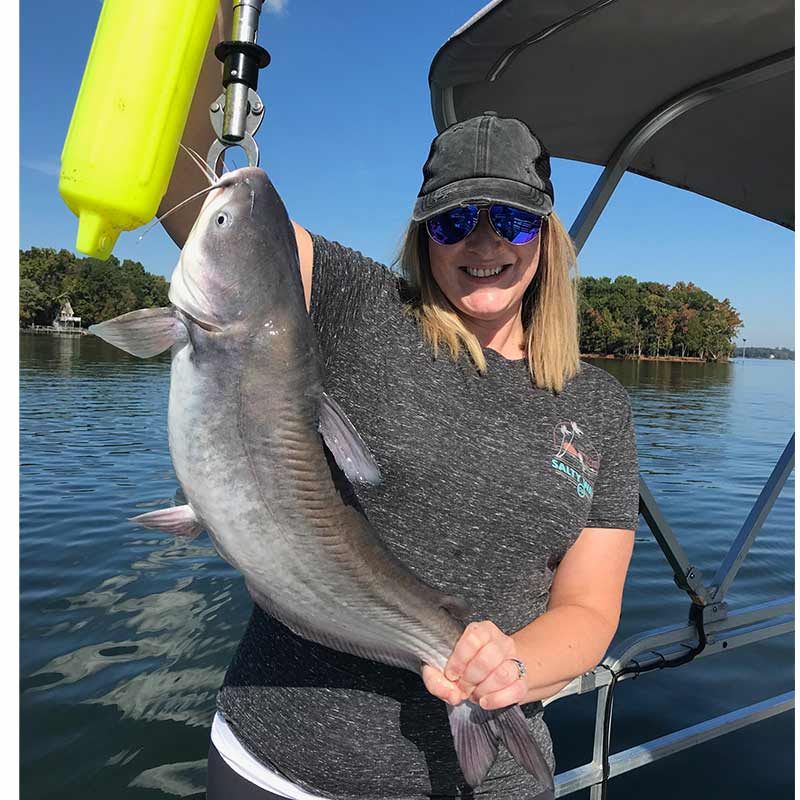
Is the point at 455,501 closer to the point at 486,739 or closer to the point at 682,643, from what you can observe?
the point at 486,739

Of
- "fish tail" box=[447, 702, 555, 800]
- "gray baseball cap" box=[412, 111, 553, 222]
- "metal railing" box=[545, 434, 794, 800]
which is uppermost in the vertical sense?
"gray baseball cap" box=[412, 111, 553, 222]

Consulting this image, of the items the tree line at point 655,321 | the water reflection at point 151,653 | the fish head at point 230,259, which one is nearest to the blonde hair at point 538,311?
the fish head at point 230,259

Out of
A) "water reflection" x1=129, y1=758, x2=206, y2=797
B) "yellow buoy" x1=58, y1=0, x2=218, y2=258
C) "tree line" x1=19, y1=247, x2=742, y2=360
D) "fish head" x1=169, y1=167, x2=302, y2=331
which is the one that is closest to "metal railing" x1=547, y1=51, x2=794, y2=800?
"fish head" x1=169, y1=167, x2=302, y2=331

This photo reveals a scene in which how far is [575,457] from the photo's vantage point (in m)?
1.99

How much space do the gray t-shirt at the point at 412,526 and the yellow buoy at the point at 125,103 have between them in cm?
71

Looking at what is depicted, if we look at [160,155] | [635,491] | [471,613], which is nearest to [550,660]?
[471,613]

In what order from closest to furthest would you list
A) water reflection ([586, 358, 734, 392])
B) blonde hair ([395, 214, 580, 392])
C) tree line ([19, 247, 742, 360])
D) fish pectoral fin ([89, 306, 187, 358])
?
1. fish pectoral fin ([89, 306, 187, 358])
2. blonde hair ([395, 214, 580, 392])
3. water reflection ([586, 358, 734, 392])
4. tree line ([19, 247, 742, 360])

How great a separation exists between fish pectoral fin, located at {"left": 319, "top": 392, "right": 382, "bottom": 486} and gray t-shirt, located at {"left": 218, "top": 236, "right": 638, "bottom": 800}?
0.34 m

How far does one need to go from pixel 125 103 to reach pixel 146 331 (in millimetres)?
454

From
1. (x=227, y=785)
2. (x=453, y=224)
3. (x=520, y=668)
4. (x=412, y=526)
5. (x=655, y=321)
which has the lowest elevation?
(x=227, y=785)

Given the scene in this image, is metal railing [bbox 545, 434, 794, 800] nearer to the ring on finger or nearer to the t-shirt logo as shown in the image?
the t-shirt logo

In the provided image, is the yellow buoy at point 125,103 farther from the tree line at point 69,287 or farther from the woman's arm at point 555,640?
the tree line at point 69,287

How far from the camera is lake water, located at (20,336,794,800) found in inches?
192

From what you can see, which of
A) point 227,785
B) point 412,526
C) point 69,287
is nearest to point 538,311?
point 412,526
